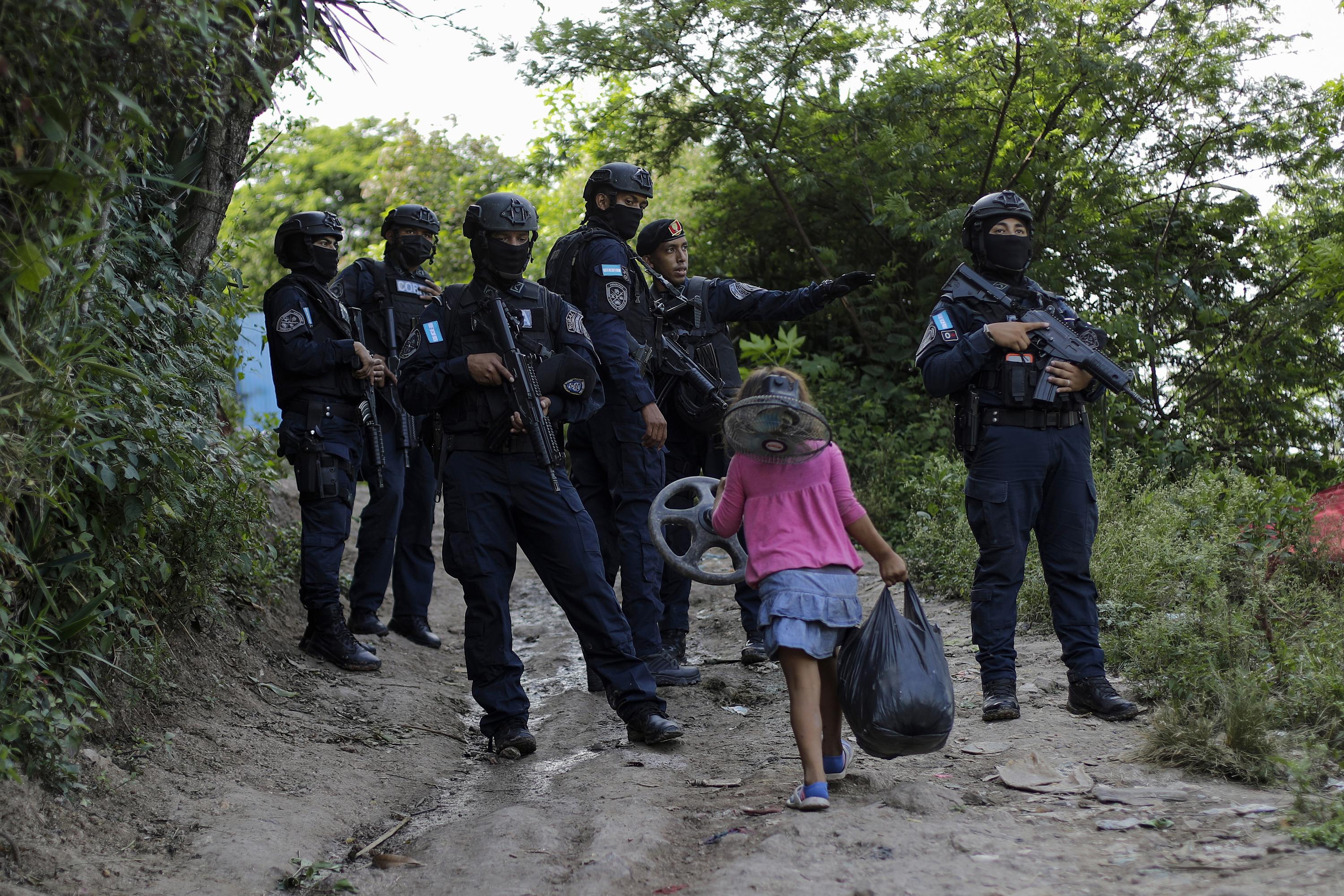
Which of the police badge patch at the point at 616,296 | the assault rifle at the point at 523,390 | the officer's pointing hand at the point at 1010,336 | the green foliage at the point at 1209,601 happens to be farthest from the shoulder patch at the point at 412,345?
the green foliage at the point at 1209,601

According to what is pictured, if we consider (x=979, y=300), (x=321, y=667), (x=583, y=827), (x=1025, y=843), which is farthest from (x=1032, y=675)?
(x=321, y=667)

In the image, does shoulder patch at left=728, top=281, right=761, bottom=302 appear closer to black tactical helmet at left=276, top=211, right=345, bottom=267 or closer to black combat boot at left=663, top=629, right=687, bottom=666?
black combat boot at left=663, top=629, right=687, bottom=666

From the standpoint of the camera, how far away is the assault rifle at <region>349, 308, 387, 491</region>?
240 inches

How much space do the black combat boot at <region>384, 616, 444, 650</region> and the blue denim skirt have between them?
360cm

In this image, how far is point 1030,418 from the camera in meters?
4.74

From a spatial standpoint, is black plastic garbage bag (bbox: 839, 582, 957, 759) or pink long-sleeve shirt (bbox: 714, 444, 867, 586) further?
pink long-sleeve shirt (bbox: 714, 444, 867, 586)

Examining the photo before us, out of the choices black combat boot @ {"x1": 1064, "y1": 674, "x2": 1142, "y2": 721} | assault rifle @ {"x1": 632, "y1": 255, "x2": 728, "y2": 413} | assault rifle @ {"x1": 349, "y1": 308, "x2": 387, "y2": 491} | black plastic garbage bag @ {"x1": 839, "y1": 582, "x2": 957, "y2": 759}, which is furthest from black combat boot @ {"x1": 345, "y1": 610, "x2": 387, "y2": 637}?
black combat boot @ {"x1": 1064, "y1": 674, "x2": 1142, "y2": 721}

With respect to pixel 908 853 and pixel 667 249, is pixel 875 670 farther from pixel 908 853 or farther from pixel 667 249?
pixel 667 249

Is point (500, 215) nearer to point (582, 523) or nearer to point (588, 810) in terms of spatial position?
point (582, 523)

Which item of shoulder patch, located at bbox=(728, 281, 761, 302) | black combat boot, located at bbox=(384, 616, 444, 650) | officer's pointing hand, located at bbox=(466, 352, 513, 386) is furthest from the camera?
Result: black combat boot, located at bbox=(384, 616, 444, 650)

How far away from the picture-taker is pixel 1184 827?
3.44m

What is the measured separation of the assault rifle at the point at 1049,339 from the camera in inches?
184

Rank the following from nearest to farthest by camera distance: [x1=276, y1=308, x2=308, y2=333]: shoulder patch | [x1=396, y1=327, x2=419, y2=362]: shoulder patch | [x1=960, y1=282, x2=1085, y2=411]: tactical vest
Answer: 1. [x1=960, y1=282, x2=1085, y2=411]: tactical vest
2. [x1=396, y1=327, x2=419, y2=362]: shoulder patch
3. [x1=276, y1=308, x2=308, y2=333]: shoulder patch

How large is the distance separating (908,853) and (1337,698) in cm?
198
